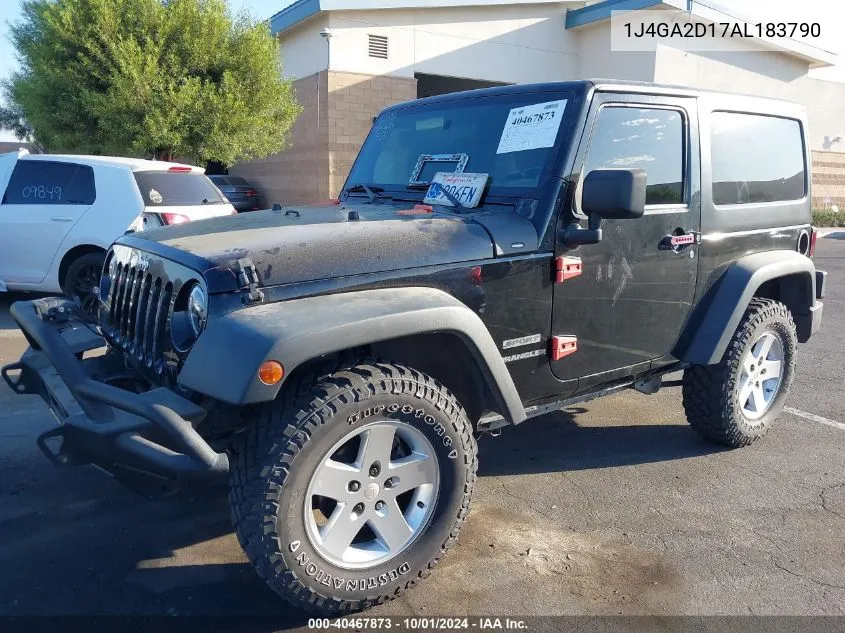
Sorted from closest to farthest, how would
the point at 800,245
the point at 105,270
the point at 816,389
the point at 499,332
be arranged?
1. the point at 499,332
2. the point at 105,270
3. the point at 800,245
4. the point at 816,389

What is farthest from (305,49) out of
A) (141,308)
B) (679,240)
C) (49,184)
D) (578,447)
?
(141,308)

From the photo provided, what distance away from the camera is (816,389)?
228 inches

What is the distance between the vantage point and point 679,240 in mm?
3695

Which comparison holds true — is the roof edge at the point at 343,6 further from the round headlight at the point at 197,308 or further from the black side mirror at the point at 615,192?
the round headlight at the point at 197,308

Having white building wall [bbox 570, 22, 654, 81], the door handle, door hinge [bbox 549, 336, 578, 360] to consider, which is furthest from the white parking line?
white building wall [bbox 570, 22, 654, 81]

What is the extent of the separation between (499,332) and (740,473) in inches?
79.0

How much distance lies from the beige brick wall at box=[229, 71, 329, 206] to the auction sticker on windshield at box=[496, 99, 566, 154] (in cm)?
1344

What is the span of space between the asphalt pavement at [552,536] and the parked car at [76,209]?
3181 millimetres

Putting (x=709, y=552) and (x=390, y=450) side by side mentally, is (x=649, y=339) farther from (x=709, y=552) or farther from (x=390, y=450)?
(x=390, y=450)

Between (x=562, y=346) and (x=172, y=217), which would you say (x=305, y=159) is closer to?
(x=172, y=217)

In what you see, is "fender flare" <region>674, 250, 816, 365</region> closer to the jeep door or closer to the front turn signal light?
the jeep door

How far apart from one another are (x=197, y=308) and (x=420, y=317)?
829mm

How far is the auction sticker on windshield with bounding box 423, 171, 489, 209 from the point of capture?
341cm

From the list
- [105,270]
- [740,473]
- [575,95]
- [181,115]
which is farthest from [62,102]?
[740,473]
